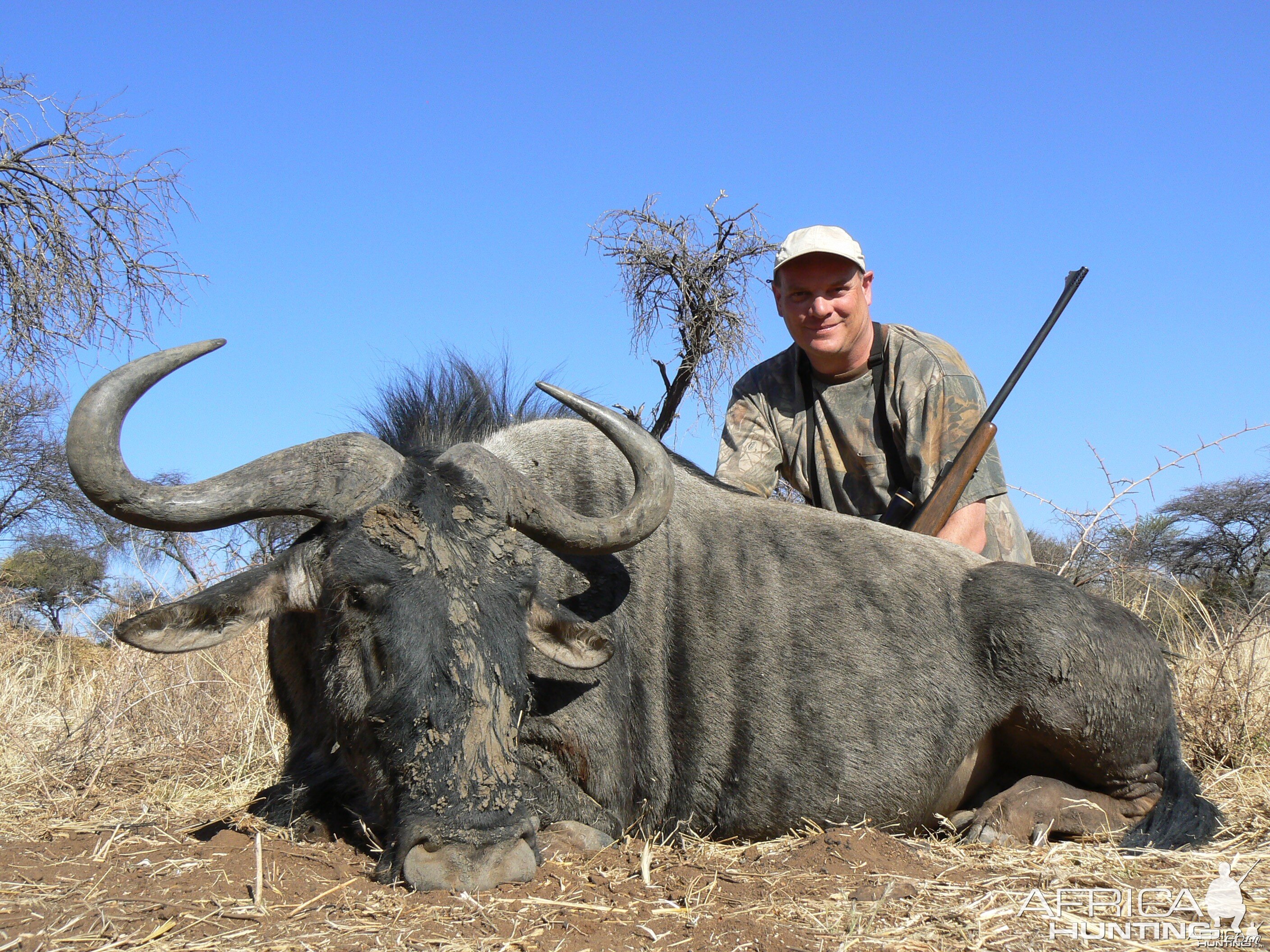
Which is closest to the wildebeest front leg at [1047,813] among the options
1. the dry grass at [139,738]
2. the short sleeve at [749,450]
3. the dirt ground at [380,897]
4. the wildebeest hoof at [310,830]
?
the dirt ground at [380,897]

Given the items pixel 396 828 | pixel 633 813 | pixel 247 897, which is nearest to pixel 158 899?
pixel 247 897

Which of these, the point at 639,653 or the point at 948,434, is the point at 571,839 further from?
the point at 948,434

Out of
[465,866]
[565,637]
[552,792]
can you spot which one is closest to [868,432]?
[565,637]

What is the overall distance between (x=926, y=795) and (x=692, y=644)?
45.4 inches

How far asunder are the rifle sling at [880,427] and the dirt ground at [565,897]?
260 centimetres

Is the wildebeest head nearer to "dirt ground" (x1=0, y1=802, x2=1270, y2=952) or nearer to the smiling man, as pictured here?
"dirt ground" (x1=0, y1=802, x2=1270, y2=952)

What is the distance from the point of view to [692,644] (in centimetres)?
445

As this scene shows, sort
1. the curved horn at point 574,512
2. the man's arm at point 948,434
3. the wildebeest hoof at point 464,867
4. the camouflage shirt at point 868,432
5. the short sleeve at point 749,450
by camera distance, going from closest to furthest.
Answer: the wildebeest hoof at point 464,867 → the curved horn at point 574,512 → the man's arm at point 948,434 → the camouflage shirt at point 868,432 → the short sleeve at point 749,450

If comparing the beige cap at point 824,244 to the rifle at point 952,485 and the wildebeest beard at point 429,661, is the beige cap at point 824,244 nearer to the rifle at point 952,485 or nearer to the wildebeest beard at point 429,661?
the rifle at point 952,485

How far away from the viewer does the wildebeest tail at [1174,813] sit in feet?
13.5

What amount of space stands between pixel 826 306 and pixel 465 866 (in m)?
3.88

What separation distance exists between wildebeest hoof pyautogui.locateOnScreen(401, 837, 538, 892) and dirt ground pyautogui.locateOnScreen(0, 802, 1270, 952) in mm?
38

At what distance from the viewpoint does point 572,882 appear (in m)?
3.36

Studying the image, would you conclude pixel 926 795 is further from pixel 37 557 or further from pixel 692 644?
pixel 37 557
